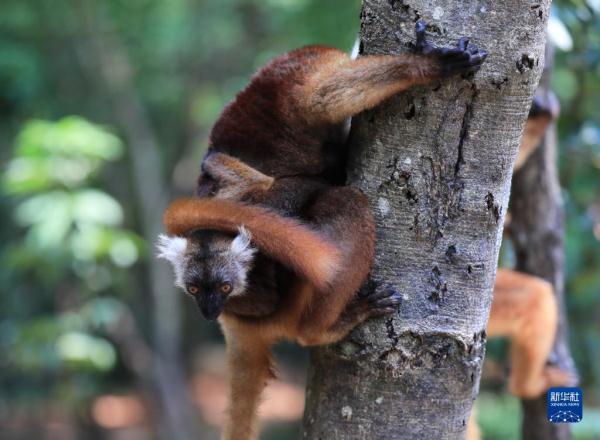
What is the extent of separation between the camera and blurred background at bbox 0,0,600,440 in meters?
5.05

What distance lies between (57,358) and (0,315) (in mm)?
4882

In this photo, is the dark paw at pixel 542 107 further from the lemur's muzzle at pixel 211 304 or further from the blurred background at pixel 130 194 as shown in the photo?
the lemur's muzzle at pixel 211 304

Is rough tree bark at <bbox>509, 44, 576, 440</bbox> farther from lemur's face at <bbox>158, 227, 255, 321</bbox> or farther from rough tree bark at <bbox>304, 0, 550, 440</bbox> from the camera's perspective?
lemur's face at <bbox>158, 227, 255, 321</bbox>

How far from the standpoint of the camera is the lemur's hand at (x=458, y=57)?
7.87 ft

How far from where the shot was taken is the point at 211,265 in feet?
9.31

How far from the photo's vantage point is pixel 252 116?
3.56 m

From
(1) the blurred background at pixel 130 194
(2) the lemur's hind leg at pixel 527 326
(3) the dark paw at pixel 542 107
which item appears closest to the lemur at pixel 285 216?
(3) the dark paw at pixel 542 107

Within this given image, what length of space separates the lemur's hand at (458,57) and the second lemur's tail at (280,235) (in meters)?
0.75

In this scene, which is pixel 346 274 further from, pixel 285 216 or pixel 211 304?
pixel 211 304

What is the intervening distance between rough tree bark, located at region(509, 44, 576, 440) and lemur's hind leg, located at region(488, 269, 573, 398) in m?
0.11

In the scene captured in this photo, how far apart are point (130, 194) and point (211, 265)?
8955 millimetres

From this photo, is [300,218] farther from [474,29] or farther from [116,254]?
[116,254]

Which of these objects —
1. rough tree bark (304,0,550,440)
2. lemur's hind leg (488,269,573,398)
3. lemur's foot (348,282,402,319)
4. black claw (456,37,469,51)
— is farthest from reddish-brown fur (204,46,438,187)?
lemur's hind leg (488,269,573,398)

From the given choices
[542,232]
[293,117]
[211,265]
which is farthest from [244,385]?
[542,232]
